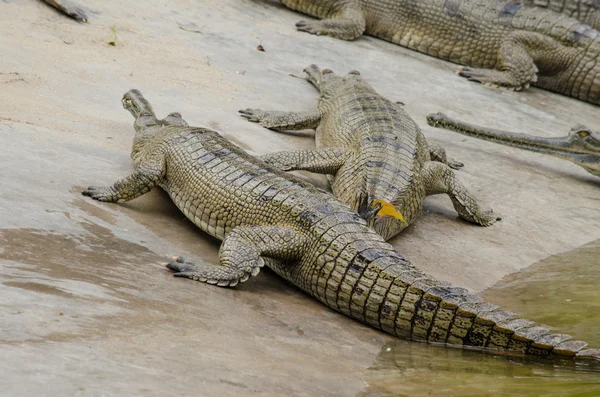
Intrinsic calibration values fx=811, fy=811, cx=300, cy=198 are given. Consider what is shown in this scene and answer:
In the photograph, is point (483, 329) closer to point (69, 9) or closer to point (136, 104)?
point (136, 104)

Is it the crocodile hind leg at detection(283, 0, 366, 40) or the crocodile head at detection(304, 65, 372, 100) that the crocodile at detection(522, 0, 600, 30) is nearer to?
the crocodile hind leg at detection(283, 0, 366, 40)

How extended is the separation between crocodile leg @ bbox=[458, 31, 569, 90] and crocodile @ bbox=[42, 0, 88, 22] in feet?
14.5

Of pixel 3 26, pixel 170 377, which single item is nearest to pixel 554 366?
pixel 170 377

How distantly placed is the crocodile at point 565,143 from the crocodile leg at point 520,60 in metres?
2.35

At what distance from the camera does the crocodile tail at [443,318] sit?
12.4 feet

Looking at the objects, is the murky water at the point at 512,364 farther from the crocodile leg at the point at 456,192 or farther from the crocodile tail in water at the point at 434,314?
Result: the crocodile leg at the point at 456,192

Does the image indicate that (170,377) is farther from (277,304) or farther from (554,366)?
(554,366)

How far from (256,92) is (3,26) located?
7.86 ft

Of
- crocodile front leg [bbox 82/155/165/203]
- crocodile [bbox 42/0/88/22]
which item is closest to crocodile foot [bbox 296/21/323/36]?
crocodile [bbox 42/0/88/22]

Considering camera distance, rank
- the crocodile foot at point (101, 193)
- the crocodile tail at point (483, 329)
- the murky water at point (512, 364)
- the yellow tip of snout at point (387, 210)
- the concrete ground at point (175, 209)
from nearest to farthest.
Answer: the concrete ground at point (175, 209), the murky water at point (512, 364), the crocodile tail at point (483, 329), the crocodile foot at point (101, 193), the yellow tip of snout at point (387, 210)

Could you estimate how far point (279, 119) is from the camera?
22.9 feet

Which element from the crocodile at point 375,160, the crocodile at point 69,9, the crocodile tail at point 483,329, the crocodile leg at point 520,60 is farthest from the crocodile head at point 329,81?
the crocodile tail at point 483,329

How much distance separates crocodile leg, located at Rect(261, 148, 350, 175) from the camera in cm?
587

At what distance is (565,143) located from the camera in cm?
734
